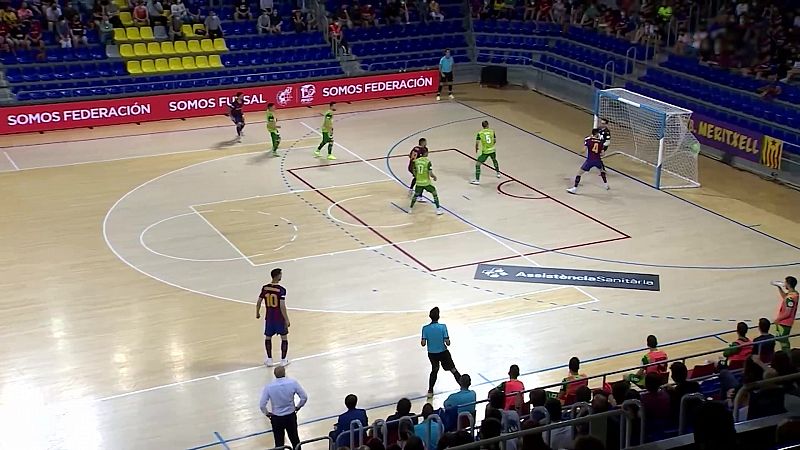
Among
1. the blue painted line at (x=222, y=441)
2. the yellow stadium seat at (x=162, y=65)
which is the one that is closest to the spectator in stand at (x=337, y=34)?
the yellow stadium seat at (x=162, y=65)

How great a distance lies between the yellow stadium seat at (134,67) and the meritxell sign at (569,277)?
17.3 metres

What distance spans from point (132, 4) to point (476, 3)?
12.5m

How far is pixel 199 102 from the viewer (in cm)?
3341

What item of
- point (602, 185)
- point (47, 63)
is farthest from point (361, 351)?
point (47, 63)

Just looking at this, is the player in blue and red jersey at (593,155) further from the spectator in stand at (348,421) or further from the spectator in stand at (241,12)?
the spectator in stand at (241,12)

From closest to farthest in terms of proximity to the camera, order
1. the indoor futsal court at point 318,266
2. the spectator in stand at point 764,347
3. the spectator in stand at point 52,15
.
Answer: the spectator in stand at point 764,347
the indoor futsal court at point 318,266
the spectator in stand at point 52,15

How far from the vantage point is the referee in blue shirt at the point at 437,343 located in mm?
16281

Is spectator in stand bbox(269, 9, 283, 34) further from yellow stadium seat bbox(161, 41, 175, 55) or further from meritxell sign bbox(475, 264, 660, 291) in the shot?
meritxell sign bbox(475, 264, 660, 291)

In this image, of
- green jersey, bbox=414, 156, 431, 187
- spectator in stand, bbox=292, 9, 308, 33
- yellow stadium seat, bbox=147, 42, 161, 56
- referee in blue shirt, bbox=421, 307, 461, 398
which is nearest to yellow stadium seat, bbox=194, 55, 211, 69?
yellow stadium seat, bbox=147, 42, 161, 56

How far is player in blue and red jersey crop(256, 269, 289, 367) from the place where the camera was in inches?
671

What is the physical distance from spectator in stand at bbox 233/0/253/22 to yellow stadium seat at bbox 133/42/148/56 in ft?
12.3

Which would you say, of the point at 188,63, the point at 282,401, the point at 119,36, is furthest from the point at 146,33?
the point at 282,401

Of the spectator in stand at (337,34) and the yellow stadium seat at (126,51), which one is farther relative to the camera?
the spectator in stand at (337,34)

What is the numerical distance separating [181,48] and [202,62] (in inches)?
34.4
